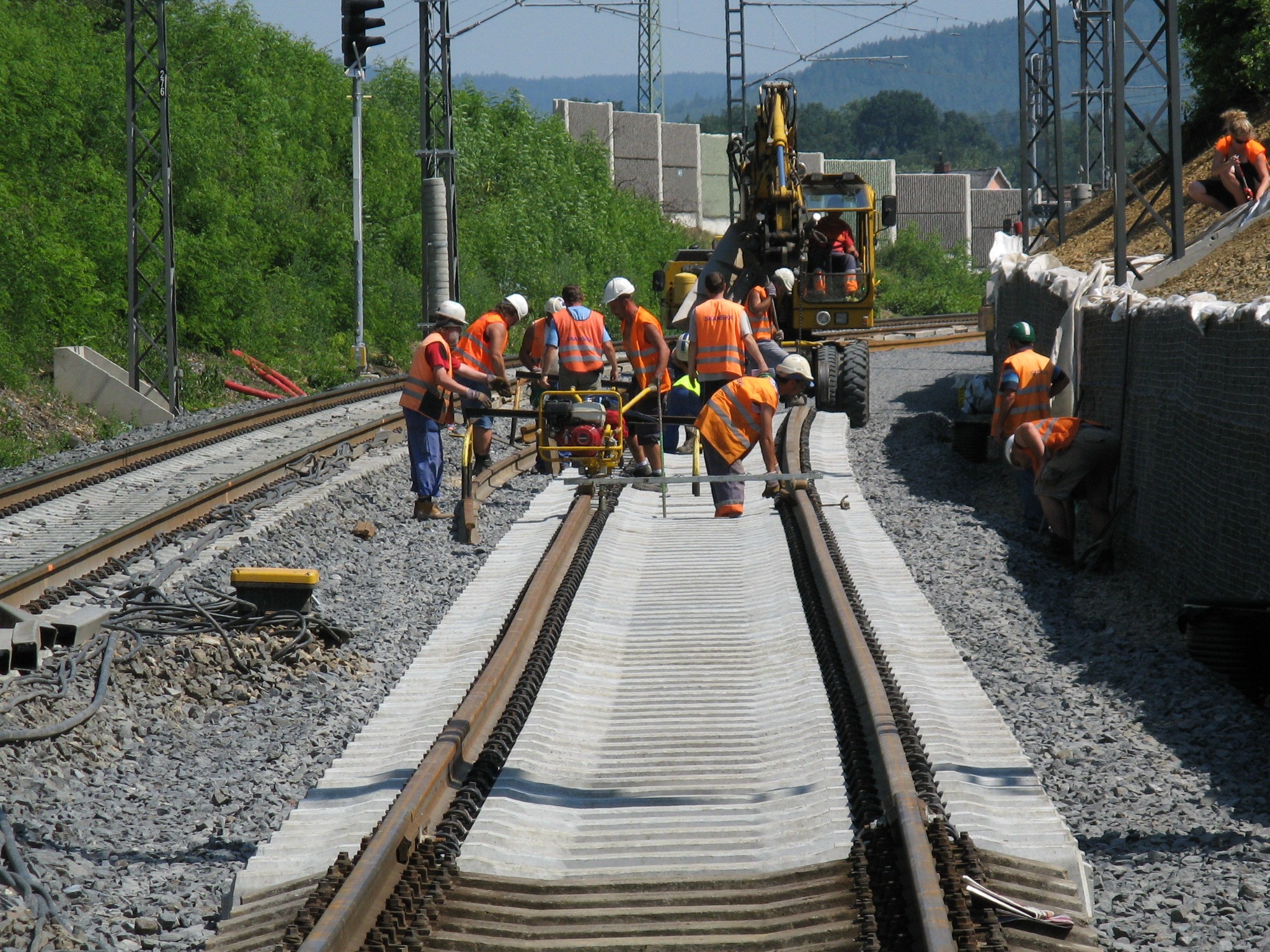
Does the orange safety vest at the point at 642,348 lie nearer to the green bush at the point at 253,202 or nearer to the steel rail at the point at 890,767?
the steel rail at the point at 890,767

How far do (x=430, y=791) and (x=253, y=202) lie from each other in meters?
29.4

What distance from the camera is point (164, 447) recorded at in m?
15.9

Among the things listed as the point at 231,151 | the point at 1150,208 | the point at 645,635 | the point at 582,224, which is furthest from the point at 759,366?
the point at 582,224

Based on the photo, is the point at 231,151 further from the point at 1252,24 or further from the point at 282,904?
the point at 282,904

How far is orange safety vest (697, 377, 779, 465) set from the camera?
11.2 metres

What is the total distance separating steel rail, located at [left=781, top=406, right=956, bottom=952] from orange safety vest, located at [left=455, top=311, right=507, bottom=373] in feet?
14.2

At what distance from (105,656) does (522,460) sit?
7413 millimetres

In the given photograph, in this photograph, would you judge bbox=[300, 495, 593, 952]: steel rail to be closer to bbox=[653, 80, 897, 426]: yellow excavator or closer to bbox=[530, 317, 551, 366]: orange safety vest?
bbox=[530, 317, 551, 366]: orange safety vest

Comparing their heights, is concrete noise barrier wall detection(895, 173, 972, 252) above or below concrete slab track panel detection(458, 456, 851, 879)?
above

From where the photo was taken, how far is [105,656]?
732cm

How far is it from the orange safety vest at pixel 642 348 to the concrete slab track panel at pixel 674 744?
3.26m

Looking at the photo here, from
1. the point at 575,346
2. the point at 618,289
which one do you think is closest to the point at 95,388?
the point at 575,346

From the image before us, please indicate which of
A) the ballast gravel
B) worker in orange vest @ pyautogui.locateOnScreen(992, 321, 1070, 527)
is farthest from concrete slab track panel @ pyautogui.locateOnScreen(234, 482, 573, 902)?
worker in orange vest @ pyautogui.locateOnScreen(992, 321, 1070, 527)

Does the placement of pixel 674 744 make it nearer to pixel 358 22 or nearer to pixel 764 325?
pixel 764 325
